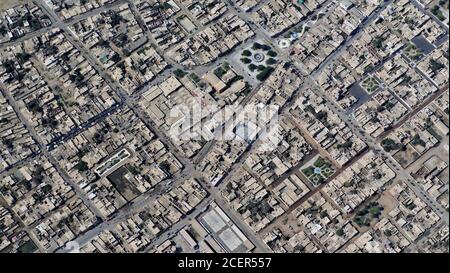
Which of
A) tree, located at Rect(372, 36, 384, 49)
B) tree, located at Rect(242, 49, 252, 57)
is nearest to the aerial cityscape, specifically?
tree, located at Rect(242, 49, 252, 57)

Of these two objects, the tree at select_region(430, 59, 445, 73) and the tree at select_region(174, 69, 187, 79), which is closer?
the tree at select_region(430, 59, 445, 73)

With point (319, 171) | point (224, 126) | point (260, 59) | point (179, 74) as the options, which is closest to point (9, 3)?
point (179, 74)

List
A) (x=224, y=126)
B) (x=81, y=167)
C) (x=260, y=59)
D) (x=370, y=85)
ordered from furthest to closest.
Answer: (x=260, y=59) → (x=370, y=85) → (x=224, y=126) → (x=81, y=167)

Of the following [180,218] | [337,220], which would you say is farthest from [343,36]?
[180,218]

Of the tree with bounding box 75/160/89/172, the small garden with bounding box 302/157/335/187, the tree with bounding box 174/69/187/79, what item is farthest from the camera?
the tree with bounding box 174/69/187/79

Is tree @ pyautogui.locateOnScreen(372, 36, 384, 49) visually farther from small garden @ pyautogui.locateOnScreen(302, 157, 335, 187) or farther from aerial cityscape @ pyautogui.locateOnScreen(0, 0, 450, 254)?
small garden @ pyautogui.locateOnScreen(302, 157, 335, 187)

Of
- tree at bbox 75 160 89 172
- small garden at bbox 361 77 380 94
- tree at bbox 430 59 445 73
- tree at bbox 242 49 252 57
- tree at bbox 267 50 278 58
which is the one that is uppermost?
tree at bbox 75 160 89 172

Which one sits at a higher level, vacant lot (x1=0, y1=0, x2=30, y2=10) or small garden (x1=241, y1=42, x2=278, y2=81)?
vacant lot (x1=0, y1=0, x2=30, y2=10)

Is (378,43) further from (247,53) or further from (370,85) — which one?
(247,53)
